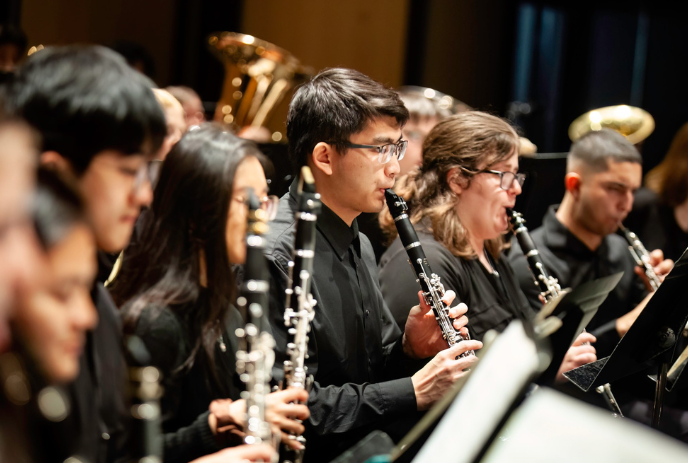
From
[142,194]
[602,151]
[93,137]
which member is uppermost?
[93,137]

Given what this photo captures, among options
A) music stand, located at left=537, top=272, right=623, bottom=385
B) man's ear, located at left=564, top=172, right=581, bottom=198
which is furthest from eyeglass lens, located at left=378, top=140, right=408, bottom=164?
man's ear, located at left=564, top=172, right=581, bottom=198

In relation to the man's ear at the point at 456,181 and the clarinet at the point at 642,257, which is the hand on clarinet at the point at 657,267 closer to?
the clarinet at the point at 642,257

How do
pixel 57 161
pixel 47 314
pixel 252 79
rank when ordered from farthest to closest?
1. pixel 252 79
2. pixel 57 161
3. pixel 47 314

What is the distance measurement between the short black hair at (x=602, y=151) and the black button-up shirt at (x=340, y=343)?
1.65m

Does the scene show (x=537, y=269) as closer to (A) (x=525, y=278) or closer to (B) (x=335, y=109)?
(A) (x=525, y=278)

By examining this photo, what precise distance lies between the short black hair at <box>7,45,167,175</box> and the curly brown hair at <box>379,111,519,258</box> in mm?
1541

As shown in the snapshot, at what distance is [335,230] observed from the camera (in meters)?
2.19

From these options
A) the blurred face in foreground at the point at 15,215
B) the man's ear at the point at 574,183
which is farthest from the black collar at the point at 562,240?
the blurred face in foreground at the point at 15,215

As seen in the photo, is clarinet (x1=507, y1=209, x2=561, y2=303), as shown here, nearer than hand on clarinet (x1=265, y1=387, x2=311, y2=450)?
No

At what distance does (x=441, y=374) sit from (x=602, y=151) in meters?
1.94

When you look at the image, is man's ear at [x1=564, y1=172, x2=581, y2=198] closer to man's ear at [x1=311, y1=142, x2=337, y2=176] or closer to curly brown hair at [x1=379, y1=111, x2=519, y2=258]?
curly brown hair at [x1=379, y1=111, x2=519, y2=258]

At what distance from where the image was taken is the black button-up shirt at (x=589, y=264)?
338 cm

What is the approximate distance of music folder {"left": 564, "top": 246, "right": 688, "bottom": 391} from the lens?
2.06 meters

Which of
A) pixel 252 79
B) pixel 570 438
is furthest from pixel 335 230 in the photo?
pixel 252 79
